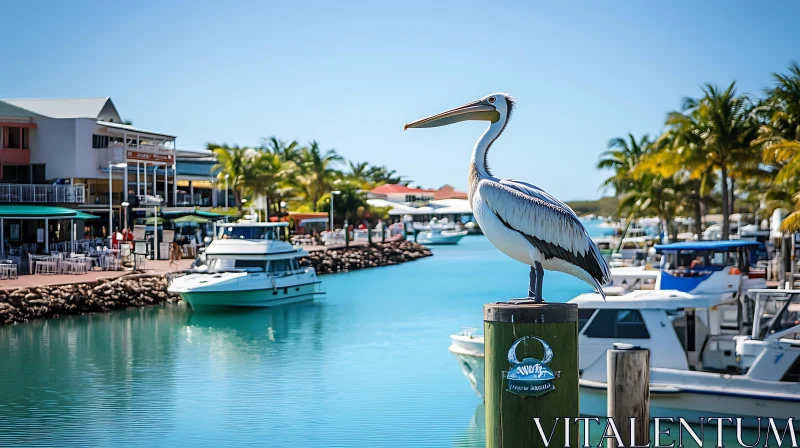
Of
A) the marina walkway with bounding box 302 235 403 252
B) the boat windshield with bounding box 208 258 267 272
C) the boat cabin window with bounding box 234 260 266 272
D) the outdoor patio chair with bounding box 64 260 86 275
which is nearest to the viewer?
the boat windshield with bounding box 208 258 267 272

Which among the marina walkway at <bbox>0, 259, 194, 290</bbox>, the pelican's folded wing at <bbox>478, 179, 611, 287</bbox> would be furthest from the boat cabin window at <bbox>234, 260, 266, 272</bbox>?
the pelican's folded wing at <bbox>478, 179, 611, 287</bbox>

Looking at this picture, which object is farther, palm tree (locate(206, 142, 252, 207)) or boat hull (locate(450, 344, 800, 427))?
palm tree (locate(206, 142, 252, 207))

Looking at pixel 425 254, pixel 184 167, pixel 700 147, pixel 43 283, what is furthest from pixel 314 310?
pixel 425 254

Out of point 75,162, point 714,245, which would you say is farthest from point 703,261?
point 75,162

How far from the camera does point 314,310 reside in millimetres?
38812

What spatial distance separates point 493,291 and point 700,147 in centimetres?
1267

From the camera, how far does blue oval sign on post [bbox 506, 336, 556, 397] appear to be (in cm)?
608

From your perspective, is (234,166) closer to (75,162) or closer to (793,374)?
(75,162)

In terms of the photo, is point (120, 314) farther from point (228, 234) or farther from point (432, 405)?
point (432, 405)

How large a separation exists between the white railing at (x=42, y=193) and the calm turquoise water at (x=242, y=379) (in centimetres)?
1288

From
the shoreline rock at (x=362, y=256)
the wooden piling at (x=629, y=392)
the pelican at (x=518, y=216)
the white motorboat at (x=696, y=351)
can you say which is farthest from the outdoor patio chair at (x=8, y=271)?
the wooden piling at (x=629, y=392)

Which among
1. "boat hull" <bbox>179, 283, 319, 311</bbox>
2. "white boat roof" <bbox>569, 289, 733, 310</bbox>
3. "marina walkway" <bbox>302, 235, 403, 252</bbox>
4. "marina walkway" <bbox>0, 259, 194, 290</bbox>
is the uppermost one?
"white boat roof" <bbox>569, 289, 733, 310</bbox>

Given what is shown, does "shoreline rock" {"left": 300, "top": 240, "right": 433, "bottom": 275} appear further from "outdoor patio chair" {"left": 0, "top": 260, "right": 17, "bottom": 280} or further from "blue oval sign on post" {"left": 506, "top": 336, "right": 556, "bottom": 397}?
"blue oval sign on post" {"left": 506, "top": 336, "right": 556, "bottom": 397}

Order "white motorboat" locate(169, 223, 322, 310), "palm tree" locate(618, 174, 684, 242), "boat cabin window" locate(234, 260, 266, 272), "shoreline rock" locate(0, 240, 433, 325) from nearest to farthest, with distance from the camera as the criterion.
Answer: "shoreline rock" locate(0, 240, 433, 325) → "white motorboat" locate(169, 223, 322, 310) → "boat cabin window" locate(234, 260, 266, 272) → "palm tree" locate(618, 174, 684, 242)
